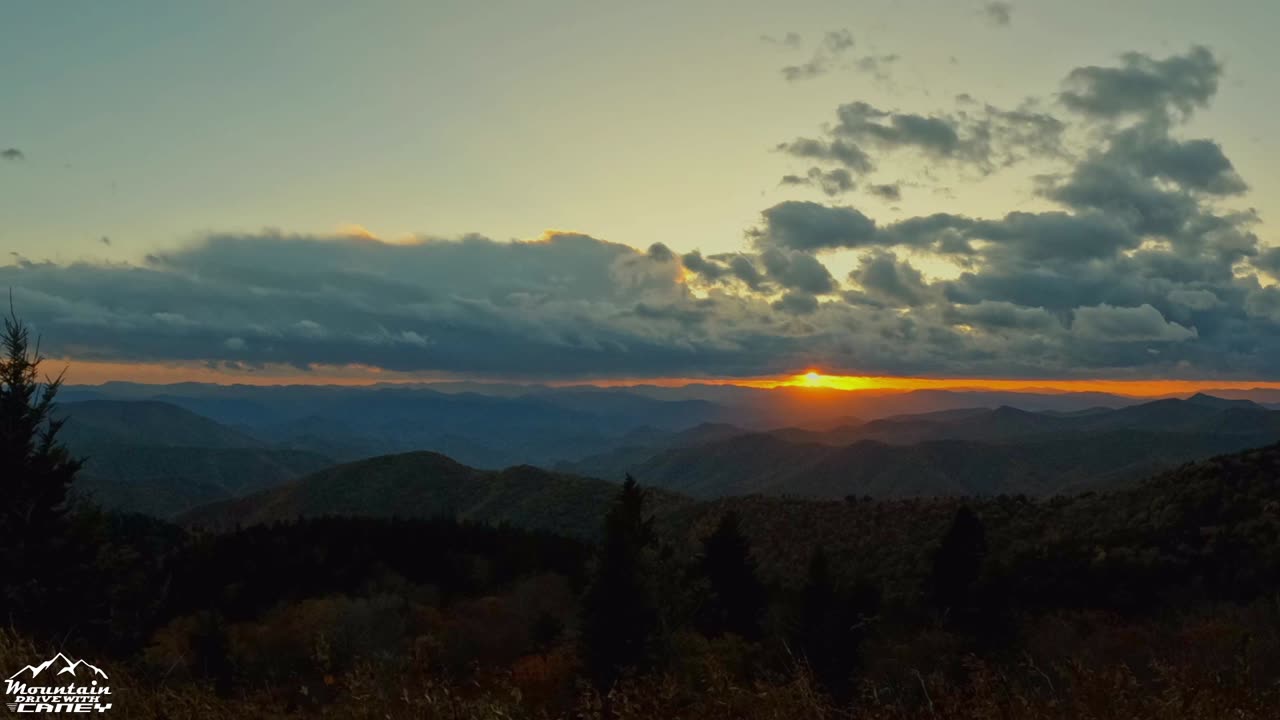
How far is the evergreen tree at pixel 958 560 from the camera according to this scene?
44625 millimetres

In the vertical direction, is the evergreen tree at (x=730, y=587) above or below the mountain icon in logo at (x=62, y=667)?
below

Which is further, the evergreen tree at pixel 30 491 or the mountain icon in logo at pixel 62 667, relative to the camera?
the evergreen tree at pixel 30 491

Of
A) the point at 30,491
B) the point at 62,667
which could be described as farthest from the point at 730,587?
the point at 62,667

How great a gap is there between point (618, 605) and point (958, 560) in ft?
84.6

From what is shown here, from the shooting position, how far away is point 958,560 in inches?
1779

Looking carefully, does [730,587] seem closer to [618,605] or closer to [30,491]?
[618,605]

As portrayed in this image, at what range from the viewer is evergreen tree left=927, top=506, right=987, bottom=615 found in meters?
44.6

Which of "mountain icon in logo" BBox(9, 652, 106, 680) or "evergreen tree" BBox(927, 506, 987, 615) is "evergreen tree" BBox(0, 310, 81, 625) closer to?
"mountain icon in logo" BBox(9, 652, 106, 680)

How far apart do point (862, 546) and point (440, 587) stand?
135ft

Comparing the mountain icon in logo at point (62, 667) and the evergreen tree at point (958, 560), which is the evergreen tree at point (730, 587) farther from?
the mountain icon in logo at point (62, 667)

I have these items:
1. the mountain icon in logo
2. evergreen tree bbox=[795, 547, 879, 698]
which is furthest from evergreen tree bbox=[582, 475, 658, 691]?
the mountain icon in logo

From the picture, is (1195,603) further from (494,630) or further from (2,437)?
(2,437)

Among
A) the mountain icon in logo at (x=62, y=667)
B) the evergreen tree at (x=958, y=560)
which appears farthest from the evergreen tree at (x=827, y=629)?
the mountain icon in logo at (x=62, y=667)

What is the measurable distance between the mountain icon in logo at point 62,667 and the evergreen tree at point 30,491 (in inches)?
896
